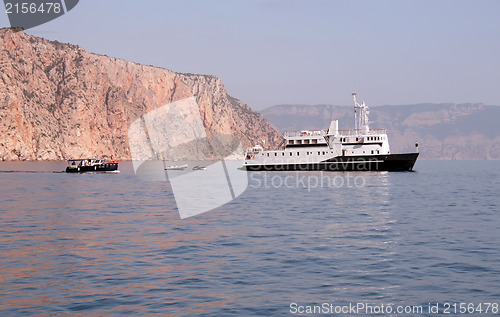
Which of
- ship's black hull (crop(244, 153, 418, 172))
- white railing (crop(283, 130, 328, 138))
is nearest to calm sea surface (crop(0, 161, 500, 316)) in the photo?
ship's black hull (crop(244, 153, 418, 172))

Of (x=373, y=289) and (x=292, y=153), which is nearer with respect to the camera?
(x=373, y=289)

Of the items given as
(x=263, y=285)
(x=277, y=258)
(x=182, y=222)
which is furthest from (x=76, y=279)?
(x=182, y=222)

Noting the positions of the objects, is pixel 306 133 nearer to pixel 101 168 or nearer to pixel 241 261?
pixel 101 168

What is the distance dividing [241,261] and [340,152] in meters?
76.3

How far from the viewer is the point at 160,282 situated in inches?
645

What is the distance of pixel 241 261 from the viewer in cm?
1961

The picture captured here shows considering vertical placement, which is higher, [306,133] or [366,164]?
[306,133]

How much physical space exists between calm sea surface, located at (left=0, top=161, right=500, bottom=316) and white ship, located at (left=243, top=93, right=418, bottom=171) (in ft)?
183

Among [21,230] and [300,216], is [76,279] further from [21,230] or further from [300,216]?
[300,216]

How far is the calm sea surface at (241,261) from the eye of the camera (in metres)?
14.4

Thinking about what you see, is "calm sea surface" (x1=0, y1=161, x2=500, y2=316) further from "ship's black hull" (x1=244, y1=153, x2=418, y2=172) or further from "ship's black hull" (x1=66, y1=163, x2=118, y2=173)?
"ship's black hull" (x1=66, y1=163, x2=118, y2=173)

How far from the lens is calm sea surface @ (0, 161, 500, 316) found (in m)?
14.4

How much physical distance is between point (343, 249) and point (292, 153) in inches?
3026

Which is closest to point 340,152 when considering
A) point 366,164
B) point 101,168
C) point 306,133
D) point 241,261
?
point 366,164
